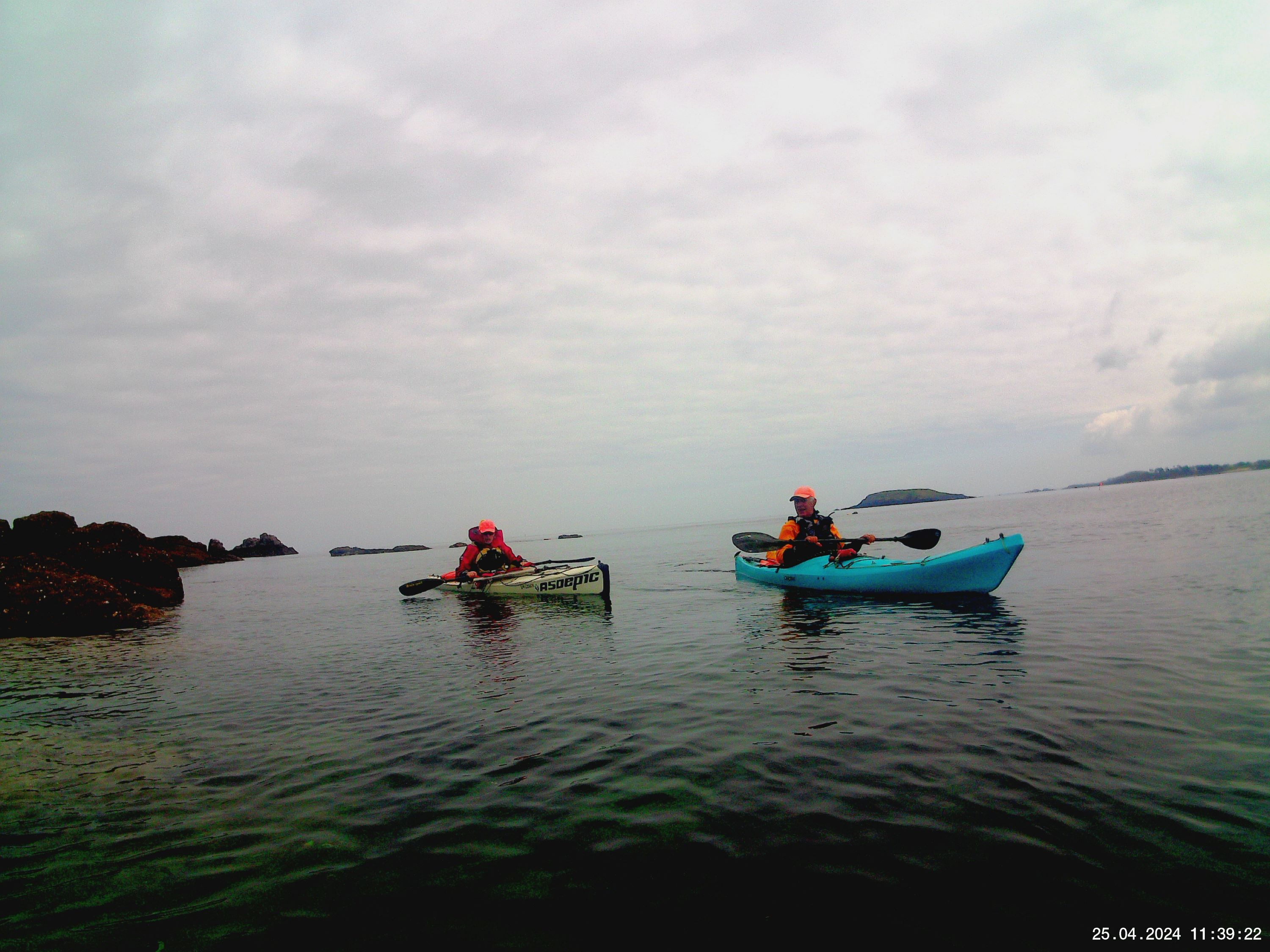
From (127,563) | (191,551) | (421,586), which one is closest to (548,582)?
(421,586)

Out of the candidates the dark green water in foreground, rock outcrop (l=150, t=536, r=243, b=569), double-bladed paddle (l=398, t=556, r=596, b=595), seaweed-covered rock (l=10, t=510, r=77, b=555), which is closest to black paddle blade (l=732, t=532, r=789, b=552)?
double-bladed paddle (l=398, t=556, r=596, b=595)

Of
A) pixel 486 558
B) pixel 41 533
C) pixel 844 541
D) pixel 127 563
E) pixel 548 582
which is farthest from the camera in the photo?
pixel 41 533

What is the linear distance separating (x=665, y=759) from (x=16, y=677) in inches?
485

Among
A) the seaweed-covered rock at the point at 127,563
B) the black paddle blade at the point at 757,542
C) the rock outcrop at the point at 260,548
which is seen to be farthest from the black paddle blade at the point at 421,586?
the rock outcrop at the point at 260,548

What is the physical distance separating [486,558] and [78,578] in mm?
11322

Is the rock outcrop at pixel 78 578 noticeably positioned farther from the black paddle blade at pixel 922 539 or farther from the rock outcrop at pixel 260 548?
the rock outcrop at pixel 260 548

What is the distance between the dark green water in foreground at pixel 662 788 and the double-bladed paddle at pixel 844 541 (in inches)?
131

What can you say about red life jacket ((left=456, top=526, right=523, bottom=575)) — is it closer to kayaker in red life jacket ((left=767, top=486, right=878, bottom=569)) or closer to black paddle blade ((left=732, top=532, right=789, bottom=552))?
black paddle blade ((left=732, top=532, right=789, bottom=552))

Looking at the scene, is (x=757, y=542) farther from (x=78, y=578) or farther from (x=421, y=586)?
(x=78, y=578)

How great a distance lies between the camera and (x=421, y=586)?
22.5 m

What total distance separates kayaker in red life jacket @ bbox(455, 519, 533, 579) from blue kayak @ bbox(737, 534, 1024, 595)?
397 inches

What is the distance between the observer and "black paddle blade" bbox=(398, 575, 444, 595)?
22453mm

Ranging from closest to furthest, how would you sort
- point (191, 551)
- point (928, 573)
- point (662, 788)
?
point (662, 788), point (928, 573), point (191, 551)

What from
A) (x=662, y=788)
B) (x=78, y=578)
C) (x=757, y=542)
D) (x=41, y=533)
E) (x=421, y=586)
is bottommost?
(x=662, y=788)
